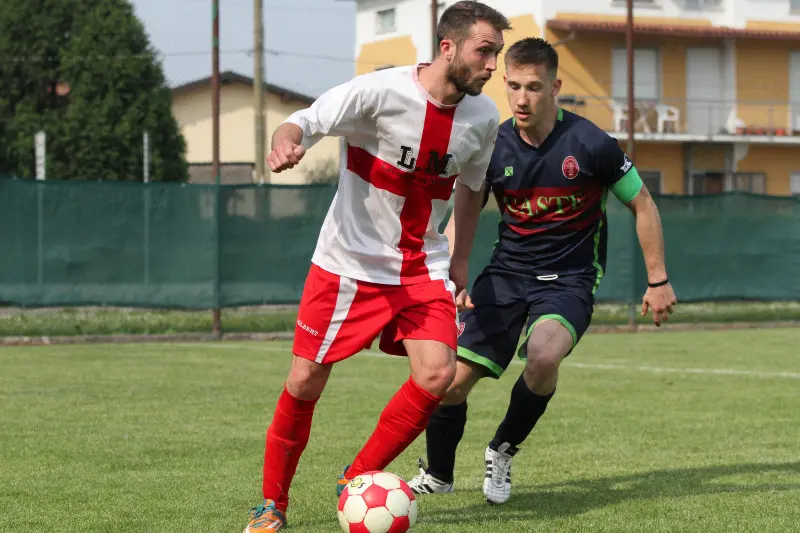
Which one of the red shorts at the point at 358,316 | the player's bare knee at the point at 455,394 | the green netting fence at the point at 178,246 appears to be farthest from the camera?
the green netting fence at the point at 178,246

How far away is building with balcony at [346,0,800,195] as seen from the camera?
3909 cm

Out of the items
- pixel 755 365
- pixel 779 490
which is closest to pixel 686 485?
pixel 779 490

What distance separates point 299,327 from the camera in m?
5.44

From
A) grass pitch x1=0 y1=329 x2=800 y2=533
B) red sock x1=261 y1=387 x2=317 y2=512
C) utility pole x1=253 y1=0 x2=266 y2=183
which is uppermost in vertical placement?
utility pole x1=253 y1=0 x2=266 y2=183

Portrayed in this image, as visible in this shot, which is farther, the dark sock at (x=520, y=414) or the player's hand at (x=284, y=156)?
the dark sock at (x=520, y=414)

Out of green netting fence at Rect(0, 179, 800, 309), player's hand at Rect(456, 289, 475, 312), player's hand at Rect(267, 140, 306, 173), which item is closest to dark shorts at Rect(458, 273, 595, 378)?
player's hand at Rect(456, 289, 475, 312)

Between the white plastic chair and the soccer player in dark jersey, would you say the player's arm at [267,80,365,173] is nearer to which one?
the soccer player in dark jersey

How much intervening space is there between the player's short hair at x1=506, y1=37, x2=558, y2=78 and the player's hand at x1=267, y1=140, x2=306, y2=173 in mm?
1647

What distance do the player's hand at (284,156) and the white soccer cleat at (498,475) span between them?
2.01 metres

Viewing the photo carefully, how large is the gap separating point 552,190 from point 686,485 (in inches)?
62.6

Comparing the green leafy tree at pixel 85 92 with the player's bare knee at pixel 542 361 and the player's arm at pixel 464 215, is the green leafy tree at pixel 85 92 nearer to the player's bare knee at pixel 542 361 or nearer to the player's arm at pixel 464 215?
the player's arm at pixel 464 215

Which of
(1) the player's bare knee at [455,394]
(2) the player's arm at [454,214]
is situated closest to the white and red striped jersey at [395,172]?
(2) the player's arm at [454,214]

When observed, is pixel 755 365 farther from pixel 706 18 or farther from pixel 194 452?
pixel 706 18

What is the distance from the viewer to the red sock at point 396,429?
5352mm
